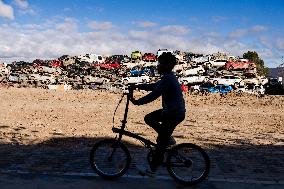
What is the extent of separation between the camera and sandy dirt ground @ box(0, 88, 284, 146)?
13.0 meters

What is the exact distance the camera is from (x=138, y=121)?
1795cm

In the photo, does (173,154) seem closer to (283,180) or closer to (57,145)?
(283,180)

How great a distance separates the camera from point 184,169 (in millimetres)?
6316

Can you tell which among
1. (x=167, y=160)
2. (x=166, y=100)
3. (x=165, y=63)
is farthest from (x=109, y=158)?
(x=165, y=63)

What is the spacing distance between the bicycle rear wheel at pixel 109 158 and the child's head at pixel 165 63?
1.39 metres

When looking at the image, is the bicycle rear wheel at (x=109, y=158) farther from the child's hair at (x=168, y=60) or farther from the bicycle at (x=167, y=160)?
the child's hair at (x=168, y=60)

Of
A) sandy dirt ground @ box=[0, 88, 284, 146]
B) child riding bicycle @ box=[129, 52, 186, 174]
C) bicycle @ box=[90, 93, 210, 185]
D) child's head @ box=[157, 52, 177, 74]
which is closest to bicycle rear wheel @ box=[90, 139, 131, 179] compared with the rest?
bicycle @ box=[90, 93, 210, 185]

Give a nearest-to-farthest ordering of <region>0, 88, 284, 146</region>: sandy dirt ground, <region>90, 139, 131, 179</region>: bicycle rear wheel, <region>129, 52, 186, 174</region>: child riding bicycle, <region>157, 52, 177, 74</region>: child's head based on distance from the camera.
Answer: <region>129, 52, 186, 174</region>: child riding bicycle → <region>157, 52, 177, 74</region>: child's head → <region>90, 139, 131, 179</region>: bicycle rear wheel → <region>0, 88, 284, 146</region>: sandy dirt ground

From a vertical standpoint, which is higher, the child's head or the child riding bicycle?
the child's head

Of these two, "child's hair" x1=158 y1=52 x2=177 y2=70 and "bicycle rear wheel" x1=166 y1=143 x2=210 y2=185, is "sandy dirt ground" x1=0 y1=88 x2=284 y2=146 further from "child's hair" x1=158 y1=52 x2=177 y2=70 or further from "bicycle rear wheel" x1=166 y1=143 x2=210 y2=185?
"child's hair" x1=158 y1=52 x2=177 y2=70

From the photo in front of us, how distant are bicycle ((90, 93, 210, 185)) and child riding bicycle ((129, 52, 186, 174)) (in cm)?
21

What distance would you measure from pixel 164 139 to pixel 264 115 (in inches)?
646

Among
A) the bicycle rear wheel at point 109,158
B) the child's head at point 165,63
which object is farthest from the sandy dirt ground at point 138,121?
the child's head at point 165,63

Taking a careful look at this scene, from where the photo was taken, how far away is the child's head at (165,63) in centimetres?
612
